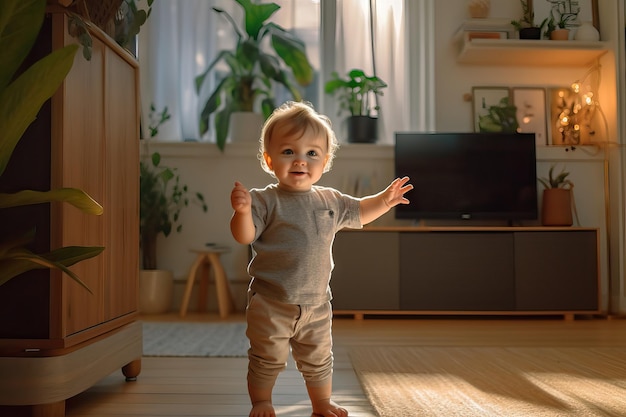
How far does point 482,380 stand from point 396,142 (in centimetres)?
226

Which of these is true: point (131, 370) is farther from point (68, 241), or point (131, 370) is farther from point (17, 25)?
point (17, 25)

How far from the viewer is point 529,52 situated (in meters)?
4.08

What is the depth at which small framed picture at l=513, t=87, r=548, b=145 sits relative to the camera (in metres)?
4.26

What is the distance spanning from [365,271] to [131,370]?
80.2 inches

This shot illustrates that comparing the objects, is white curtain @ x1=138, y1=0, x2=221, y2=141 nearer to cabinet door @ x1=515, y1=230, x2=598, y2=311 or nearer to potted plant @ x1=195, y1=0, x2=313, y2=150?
potted plant @ x1=195, y1=0, x2=313, y2=150

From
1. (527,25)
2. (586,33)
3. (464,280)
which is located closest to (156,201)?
(464,280)

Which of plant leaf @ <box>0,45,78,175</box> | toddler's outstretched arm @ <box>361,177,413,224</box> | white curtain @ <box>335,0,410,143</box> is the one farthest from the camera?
white curtain @ <box>335,0,410,143</box>

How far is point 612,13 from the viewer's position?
13.2 ft

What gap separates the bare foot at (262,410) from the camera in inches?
56.1

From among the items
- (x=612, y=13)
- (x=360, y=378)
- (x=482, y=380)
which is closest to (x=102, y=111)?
(x=360, y=378)

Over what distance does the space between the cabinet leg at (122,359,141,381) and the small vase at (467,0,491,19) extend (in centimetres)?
313

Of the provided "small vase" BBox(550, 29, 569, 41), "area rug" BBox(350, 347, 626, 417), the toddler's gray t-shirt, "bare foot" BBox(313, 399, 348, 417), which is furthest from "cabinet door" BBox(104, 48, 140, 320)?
"small vase" BBox(550, 29, 569, 41)

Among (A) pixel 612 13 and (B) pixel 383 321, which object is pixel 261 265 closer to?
(B) pixel 383 321

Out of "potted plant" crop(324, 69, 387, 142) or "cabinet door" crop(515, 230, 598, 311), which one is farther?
"potted plant" crop(324, 69, 387, 142)
